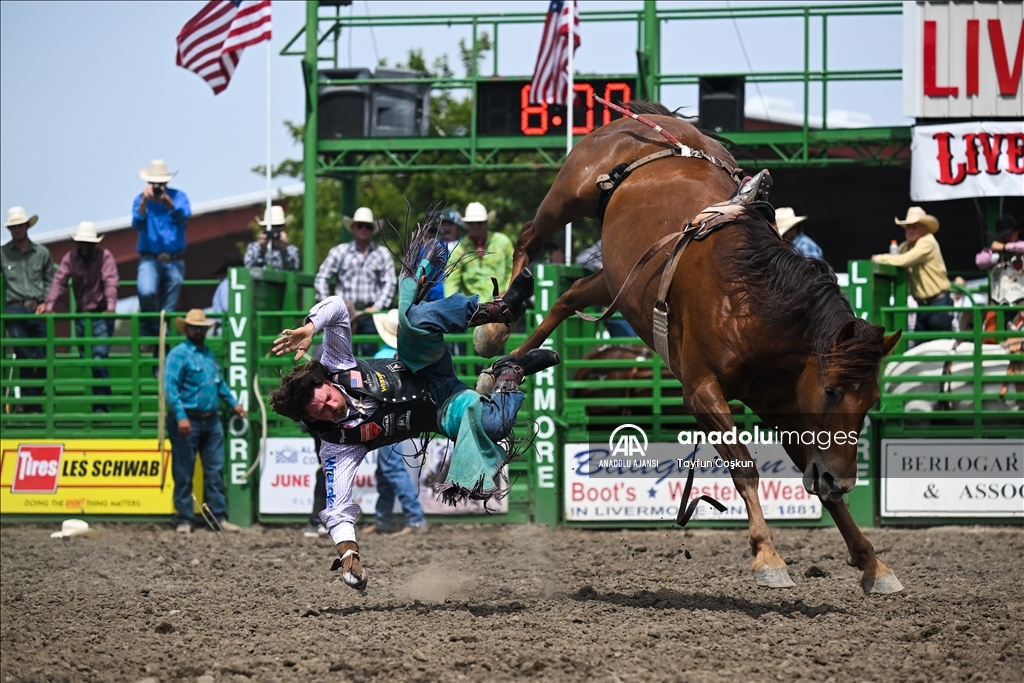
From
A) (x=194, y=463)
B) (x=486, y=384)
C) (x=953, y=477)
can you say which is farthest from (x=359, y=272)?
(x=953, y=477)

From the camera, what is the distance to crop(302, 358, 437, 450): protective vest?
6062 millimetres

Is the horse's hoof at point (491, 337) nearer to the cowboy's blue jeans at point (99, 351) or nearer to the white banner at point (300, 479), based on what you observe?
the white banner at point (300, 479)

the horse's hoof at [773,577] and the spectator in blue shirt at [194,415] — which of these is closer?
the horse's hoof at [773,577]

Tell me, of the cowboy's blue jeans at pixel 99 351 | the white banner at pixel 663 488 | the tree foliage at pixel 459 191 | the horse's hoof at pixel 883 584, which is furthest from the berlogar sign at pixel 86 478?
the tree foliage at pixel 459 191

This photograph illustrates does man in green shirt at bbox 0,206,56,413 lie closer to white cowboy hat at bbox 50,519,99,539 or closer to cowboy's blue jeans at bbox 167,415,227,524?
white cowboy hat at bbox 50,519,99,539

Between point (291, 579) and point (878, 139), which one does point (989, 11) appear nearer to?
point (878, 139)

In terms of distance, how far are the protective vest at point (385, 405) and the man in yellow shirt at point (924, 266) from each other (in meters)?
4.93

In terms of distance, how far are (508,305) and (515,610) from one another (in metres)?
1.54

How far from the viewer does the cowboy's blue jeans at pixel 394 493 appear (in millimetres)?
10070

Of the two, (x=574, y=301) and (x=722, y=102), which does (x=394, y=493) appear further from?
(x=722, y=102)

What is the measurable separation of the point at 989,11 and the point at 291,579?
27.6 feet

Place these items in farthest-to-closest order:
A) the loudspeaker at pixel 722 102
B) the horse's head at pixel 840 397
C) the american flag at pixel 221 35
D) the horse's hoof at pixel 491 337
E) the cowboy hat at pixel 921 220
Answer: the american flag at pixel 221 35 < the loudspeaker at pixel 722 102 < the cowboy hat at pixel 921 220 < the horse's hoof at pixel 491 337 < the horse's head at pixel 840 397

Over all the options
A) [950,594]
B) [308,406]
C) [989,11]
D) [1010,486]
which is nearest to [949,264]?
[989,11]

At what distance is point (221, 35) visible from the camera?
13016 millimetres
